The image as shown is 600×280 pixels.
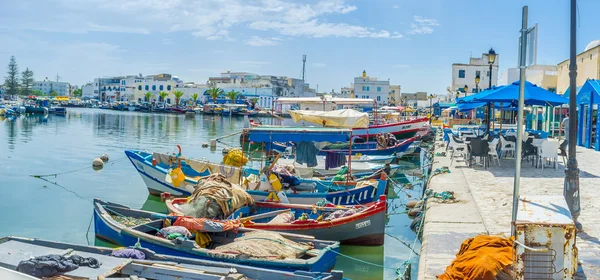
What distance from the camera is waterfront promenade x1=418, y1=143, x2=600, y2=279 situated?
7.70 meters

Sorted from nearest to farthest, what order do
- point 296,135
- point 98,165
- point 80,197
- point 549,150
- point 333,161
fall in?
point 296,135, point 549,150, point 80,197, point 333,161, point 98,165

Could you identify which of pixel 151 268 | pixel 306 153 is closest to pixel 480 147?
pixel 306 153

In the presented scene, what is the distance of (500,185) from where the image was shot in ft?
44.2

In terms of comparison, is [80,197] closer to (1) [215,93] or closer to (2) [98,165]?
(2) [98,165]

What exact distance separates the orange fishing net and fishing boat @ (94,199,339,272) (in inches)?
98.9

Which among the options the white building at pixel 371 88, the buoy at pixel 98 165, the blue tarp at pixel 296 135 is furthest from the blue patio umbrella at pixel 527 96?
the white building at pixel 371 88

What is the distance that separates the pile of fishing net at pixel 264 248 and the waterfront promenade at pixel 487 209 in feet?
6.95

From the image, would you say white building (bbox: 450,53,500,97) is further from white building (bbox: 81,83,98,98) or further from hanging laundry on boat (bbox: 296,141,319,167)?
white building (bbox: 81,83,98,98)

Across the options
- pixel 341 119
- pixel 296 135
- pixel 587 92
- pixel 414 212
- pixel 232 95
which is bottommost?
pixel 414 212

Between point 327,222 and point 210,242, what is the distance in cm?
249

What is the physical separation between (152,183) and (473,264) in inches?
554

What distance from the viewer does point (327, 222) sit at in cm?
1122

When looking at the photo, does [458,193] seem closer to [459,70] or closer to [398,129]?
[398,129]

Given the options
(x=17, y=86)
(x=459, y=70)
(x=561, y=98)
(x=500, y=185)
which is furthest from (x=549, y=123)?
(x=17, y=86)
